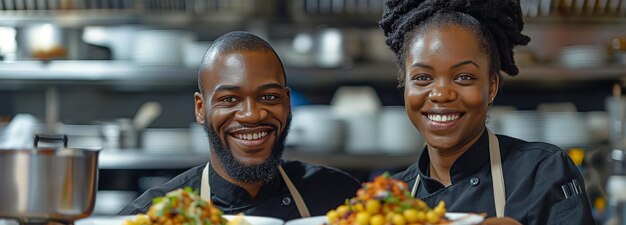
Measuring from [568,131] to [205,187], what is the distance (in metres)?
2.55

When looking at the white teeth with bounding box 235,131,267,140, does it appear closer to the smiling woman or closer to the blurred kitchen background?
the smiling woman

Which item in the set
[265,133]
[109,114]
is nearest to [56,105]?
[109,114]

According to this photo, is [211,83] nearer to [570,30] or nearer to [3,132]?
[3,132]

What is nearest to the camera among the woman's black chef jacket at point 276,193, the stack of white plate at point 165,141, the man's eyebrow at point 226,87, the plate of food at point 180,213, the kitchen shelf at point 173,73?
the plate of food at point 180,213

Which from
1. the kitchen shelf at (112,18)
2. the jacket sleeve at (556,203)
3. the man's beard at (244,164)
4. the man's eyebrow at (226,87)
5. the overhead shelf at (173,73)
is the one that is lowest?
the overhead shelf at (173,73)

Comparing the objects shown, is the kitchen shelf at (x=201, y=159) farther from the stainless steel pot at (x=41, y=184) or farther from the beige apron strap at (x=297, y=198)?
the stainless steel pot at (x=41, y=184)

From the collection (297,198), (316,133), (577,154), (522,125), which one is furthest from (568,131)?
(297,198)

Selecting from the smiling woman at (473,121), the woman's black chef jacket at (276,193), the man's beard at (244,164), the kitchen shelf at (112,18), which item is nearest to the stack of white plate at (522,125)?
the kitchen shelf at (112,18)

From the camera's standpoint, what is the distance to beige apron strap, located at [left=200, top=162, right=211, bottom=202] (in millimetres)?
2359

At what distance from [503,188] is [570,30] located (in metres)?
2.82

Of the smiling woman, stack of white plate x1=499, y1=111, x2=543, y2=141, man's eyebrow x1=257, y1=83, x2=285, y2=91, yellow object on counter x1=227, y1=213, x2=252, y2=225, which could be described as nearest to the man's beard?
man's eyebrow x1=257, y1=83, x2=285, y2=91

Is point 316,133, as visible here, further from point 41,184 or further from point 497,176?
point 41,184

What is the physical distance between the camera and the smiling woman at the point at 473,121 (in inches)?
78.3

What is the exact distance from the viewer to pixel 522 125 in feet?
14.3
